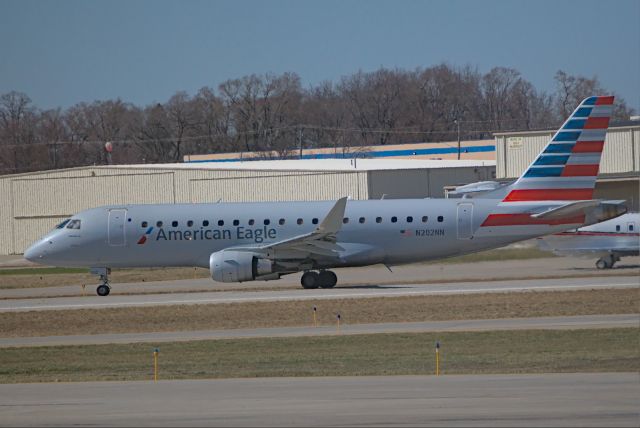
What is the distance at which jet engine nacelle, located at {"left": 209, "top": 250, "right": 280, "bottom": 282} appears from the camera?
35656 mm

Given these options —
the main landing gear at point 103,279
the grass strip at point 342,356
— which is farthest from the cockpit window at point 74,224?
the grass strip at point 342,356

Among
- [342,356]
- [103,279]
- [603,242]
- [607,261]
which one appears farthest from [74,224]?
[607,261]

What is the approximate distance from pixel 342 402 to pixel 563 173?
22.4 meters

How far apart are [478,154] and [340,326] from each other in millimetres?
58254

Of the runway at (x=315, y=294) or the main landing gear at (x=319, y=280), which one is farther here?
the main landing gear at (x=319, y=280)

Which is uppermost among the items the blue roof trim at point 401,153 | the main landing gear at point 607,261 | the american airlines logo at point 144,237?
the blue roof trim at point 401,153

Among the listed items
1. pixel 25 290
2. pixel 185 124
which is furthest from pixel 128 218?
pixel 185 124

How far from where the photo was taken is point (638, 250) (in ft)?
137

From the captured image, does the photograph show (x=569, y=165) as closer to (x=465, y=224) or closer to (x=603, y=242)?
(x=465, y=224)

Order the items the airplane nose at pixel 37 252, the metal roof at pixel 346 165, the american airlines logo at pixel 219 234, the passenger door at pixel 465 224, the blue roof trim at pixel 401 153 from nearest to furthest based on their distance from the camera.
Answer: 1. the passenger door at pixel 465 224
2. the american airlines logo at pixel 219 234
3. the airplane nose at pixel 37 252
4. the metal roof at pixel 346 165
5. the blue roof trim at pixel 401 153

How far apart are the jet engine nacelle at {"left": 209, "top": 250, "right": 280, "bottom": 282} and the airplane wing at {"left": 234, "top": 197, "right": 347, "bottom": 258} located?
1.22 ft

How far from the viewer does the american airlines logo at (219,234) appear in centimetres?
3728

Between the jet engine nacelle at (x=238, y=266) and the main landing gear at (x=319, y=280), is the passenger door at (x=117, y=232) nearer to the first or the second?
the jet engine nacelle at (x=238, y=266)

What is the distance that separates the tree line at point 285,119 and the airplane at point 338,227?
212ft
